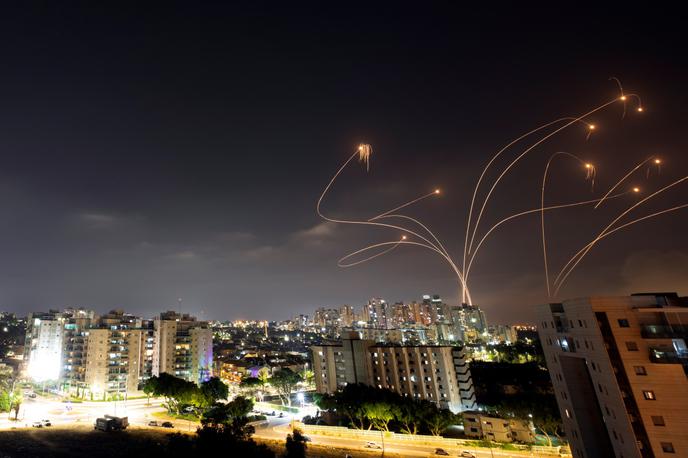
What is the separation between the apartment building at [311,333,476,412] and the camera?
67.3 metres

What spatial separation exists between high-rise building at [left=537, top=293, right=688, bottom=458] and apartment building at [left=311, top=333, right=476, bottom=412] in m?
34.1

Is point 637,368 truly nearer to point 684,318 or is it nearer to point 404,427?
point 684,318

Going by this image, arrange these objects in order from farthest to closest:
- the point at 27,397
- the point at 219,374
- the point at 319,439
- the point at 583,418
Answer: the point at 219,374 < the point at 27,397 < the point at 319,439 < the point at 583,418

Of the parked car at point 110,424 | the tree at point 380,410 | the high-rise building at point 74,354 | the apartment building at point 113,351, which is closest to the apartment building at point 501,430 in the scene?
the tree at point 380,410

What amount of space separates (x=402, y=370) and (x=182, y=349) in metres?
64.8

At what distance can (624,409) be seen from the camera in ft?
89.2

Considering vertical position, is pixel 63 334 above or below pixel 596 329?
above

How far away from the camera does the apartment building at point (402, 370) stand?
67.3m

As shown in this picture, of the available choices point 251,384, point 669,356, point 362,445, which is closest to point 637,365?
point 669,356

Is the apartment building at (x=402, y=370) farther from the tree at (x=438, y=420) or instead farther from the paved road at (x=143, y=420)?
the paved road at (x=143, y=420)

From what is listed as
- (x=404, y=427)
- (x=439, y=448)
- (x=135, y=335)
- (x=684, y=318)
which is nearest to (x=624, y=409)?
(x=684, y=318)

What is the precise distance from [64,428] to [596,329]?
2740 inches

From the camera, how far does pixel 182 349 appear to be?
101750 mm

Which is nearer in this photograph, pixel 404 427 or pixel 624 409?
pixel 624 409
